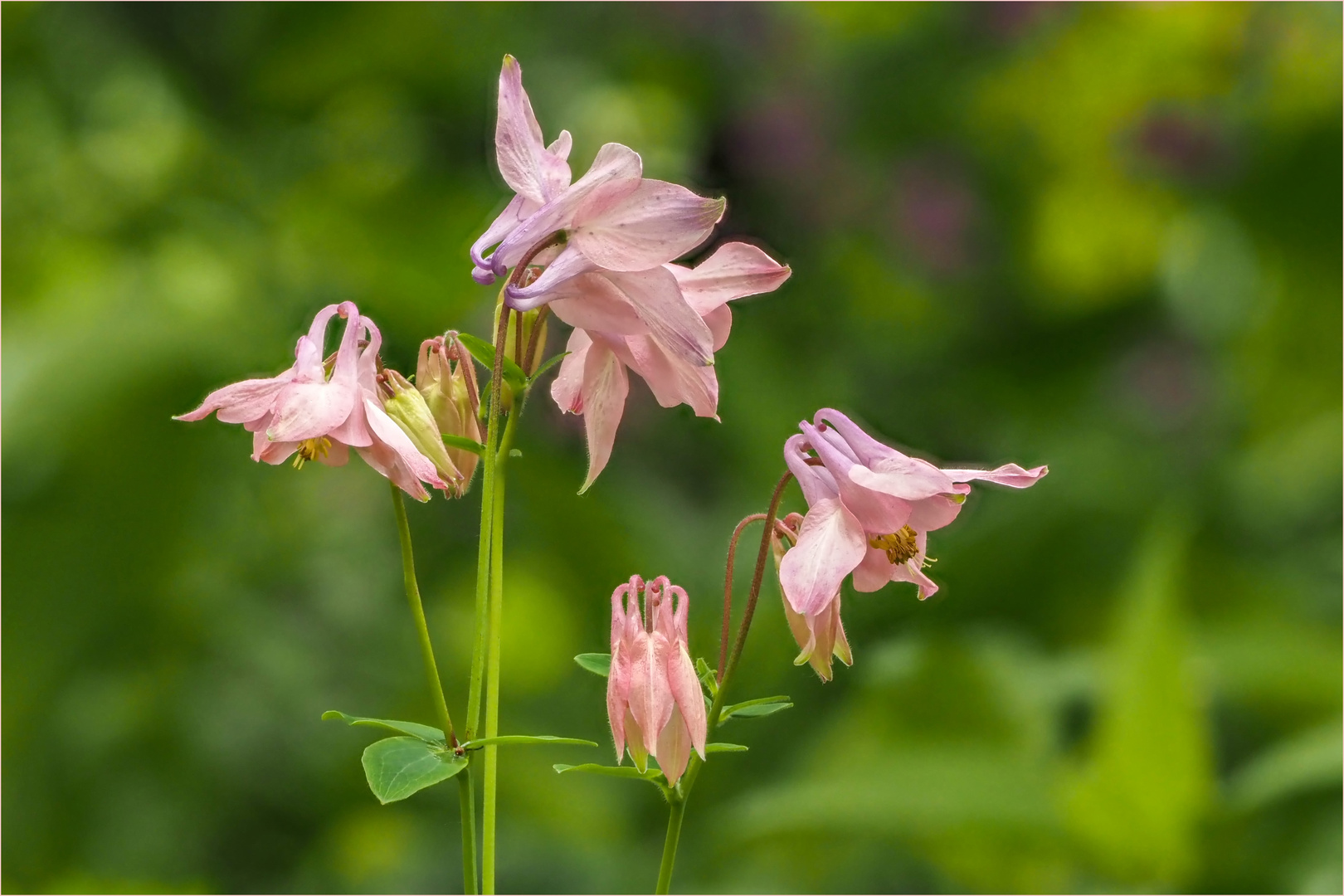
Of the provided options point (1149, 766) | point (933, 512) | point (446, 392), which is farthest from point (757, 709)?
point (1149, 766)

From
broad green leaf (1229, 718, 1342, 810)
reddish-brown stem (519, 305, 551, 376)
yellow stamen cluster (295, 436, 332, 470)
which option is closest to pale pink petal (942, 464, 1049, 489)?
reddish-brown stem (519, 305, 551, 376)

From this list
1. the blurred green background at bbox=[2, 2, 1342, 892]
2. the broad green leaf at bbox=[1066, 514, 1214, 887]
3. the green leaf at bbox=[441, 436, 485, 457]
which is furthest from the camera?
the blurred green background at bbox=[2, 2, 1342, 892]

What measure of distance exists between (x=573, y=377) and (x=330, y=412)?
0.51 feet

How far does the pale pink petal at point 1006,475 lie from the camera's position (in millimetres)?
696

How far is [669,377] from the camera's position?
0.73m

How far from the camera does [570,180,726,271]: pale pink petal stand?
67 centimetres

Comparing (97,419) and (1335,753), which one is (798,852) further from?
(97,419)

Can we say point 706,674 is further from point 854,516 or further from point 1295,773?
point 1295,773

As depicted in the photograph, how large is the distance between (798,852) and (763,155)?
1568mm

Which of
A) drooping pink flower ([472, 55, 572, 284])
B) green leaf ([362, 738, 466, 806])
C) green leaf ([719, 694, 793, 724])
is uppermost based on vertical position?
drooping pink flower ([472, 55, 572, 284])

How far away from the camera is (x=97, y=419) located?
2.25 metres

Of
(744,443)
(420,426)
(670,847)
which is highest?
(744,443)

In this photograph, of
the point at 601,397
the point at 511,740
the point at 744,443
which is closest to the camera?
the point at 511,740

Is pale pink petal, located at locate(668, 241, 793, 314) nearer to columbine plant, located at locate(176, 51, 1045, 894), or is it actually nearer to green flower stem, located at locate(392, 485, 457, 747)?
columbine plant, located at locate(176, 51, 1045, 894)
